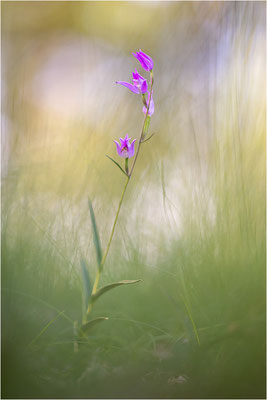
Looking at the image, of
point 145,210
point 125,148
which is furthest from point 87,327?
point 145,210

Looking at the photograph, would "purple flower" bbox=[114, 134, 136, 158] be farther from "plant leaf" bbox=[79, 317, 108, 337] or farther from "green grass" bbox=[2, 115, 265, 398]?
"plant leaf" bbox=[79, 317, 108, 337]

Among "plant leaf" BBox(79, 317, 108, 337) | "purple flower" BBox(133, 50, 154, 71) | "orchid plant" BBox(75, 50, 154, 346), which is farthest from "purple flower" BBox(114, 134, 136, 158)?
"plant leaf" BBox(79, 317, 108, 337)

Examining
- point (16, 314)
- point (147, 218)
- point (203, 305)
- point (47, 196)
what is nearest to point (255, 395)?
point (203, 305)

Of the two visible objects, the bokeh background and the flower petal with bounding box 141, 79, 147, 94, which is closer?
the bokeh background

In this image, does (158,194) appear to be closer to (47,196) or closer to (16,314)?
(47,196)

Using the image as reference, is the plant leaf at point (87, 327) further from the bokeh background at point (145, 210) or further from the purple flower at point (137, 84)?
the purple flower at point (137, 84)

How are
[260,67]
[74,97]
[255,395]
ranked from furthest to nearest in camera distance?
[74,97]
[260,67]
[255,395]

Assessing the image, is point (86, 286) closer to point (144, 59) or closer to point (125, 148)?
point (125, 148)

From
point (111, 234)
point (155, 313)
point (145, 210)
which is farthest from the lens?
point (145, 210)
